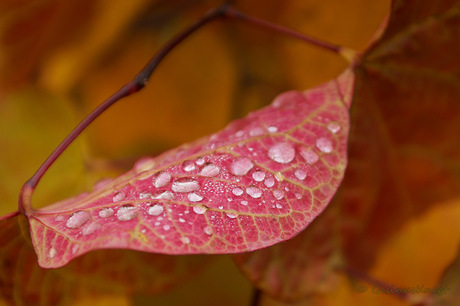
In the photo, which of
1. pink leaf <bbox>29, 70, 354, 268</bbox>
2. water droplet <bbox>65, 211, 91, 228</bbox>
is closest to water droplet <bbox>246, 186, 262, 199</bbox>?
pink leaf <bbox>29, 70, 354, 268</bbox>

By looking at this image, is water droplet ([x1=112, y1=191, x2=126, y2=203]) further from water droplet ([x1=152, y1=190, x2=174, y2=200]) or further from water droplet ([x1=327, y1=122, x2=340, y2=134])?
water droplet ([x1=327, y1=122, x2=340, y2=134])

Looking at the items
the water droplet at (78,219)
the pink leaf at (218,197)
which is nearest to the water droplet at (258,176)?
the pink leaf at (218,197)

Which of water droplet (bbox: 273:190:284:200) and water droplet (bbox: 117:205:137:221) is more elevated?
water droplet (bbox: 117:205:137:221)

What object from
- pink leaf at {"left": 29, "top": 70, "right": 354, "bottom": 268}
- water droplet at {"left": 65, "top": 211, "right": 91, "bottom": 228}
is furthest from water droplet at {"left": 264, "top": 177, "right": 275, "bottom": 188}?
water droplet at {"left": 65, "top": 211, "right": 91, "bottom": 228}

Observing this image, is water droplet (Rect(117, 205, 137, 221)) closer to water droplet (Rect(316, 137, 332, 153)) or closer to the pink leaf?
the pink leaf

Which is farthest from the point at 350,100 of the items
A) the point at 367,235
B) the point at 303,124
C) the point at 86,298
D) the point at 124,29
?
the point at 124,29

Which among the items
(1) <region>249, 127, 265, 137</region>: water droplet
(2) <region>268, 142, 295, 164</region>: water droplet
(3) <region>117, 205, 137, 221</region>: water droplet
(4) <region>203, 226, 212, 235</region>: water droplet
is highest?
(3) <region>117, 205, 137, 221</region>: water droplet
